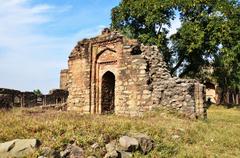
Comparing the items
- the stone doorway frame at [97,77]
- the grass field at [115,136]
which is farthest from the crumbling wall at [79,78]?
the grass field at [115,136]

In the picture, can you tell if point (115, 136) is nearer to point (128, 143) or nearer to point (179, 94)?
point (128, 143)

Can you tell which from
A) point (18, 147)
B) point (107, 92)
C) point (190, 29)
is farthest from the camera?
point (190, 29)

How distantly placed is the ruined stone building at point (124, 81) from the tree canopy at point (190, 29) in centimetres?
948

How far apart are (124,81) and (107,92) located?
2.41 meters

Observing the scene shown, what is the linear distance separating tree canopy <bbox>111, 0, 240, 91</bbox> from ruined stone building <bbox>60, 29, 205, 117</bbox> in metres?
9.48

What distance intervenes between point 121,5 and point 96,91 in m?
13.5

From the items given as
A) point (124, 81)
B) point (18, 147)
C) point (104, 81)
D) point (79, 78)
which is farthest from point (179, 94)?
point (18, 147)

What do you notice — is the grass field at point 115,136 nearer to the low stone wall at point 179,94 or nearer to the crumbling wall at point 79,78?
the low stone wall at point 179,94

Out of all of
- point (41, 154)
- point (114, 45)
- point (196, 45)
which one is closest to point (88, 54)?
point (114, 45)

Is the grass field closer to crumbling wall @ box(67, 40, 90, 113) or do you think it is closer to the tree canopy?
crumbling wall @ box(67, 40, 90, 113)

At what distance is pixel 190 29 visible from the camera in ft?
83.3

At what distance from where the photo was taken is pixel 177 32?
27094mm

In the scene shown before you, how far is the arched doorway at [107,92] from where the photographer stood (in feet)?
56.3

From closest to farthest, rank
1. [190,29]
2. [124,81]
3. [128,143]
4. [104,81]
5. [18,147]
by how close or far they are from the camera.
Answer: [18,147], [128,143], [124,81], [104,81], [190,29]
